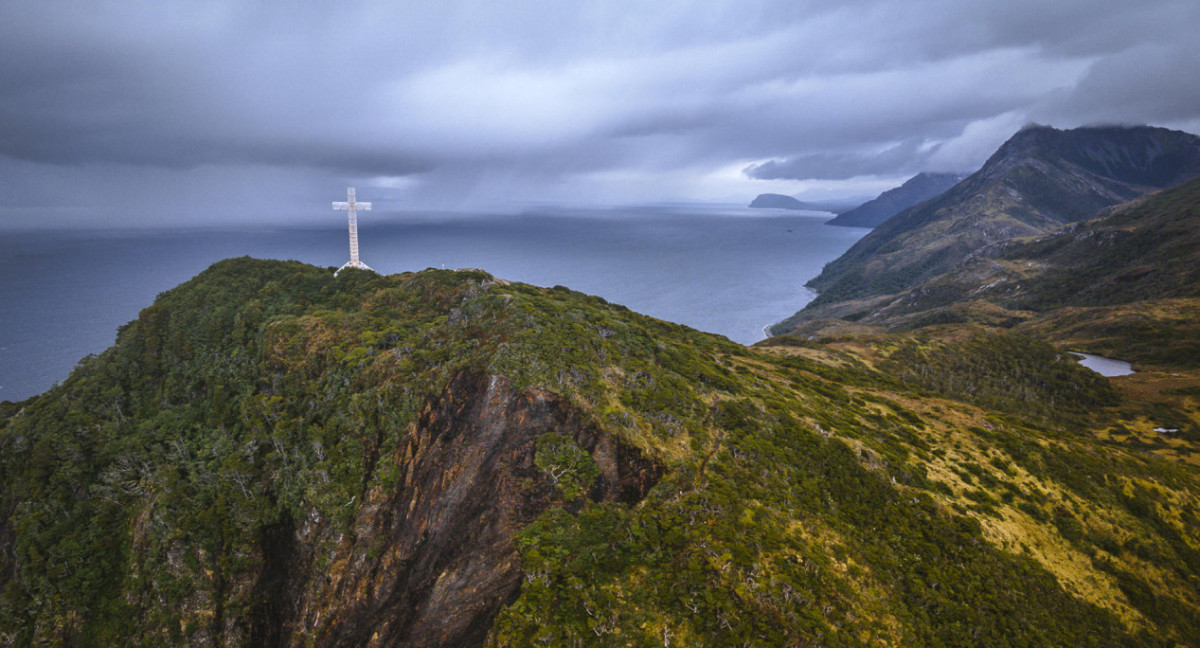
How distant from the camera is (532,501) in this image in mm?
29531

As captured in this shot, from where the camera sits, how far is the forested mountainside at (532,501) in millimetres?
24531

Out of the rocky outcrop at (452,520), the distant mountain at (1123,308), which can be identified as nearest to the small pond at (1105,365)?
the distant mountain at (1123,308)

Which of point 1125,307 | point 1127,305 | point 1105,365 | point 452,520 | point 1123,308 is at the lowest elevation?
point 1105,365

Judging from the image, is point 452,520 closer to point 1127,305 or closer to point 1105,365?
point 1105,365

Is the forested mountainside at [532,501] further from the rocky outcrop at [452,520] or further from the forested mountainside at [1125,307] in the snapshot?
the forested mountainside at [1125,307]

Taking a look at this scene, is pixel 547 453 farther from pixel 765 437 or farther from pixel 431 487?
pixel 765 437

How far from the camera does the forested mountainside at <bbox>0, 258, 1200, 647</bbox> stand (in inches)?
966

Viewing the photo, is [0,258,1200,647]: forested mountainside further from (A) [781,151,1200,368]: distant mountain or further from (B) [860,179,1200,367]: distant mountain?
(B) [860,179,1200,367]: distant mountain

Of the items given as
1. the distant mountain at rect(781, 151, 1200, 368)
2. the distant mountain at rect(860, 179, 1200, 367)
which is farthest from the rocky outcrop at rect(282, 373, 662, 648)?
the distant mountain at rect(860, 179, 1200, 367)

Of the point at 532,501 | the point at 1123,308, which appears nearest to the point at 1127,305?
the point at 1123,308

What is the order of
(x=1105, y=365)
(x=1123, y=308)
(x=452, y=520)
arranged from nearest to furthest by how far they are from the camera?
(x=452, y=520) → (x=1105, y=365) → (x=1123, y=308)

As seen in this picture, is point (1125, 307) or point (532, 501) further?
point (1125, 307)

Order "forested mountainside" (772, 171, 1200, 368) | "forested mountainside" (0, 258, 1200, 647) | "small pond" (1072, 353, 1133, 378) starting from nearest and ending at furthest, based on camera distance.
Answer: "forested mountainside" (0, 258, 1200, 647)
"small pond" (1072, 353, 1133, 378)
"forested mountainside" (772, 171, 1200, 368)

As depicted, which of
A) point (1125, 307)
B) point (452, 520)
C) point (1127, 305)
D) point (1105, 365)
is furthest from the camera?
point (1127, 305)
